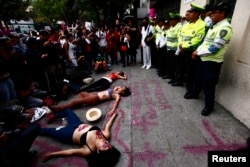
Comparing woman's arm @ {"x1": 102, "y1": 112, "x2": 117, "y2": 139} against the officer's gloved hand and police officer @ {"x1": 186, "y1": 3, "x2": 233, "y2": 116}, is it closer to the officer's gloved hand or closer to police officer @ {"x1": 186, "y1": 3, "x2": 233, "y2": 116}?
police officer @ {"x1": 186, "y1": 3, "x2": 233, "y2": 116}

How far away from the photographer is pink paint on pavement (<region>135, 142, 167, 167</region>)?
226cm

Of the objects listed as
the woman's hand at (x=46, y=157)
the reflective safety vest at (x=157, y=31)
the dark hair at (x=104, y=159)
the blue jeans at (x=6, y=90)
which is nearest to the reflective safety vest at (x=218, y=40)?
the dark hair at (x=104, y=159)

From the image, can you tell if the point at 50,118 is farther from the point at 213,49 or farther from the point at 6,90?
the point at 213,49

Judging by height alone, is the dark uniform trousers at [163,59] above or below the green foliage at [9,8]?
below

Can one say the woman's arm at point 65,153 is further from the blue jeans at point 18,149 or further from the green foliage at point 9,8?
the green foliage at point 9,8

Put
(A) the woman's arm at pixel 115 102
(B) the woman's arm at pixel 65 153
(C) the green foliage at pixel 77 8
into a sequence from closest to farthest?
1. (B) the woman's arm at pixel 65 153
2. (A) the woman's arm at pixel 115 102
3. (C) the green foliage at pixel 77 8

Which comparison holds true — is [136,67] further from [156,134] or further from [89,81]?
[156,134]

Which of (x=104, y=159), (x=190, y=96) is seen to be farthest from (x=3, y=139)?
(x=190, y=96)

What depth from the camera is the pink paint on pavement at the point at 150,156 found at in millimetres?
2262

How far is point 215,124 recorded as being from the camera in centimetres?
296

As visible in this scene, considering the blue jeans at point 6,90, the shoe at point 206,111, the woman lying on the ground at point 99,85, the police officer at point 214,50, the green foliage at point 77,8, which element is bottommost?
the shoe at point 206,111

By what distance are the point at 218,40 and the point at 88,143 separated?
2553 mm

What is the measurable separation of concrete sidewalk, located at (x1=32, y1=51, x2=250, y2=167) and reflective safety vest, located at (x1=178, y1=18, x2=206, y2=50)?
1222 mm

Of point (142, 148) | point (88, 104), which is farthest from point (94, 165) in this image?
point (88, 104)
